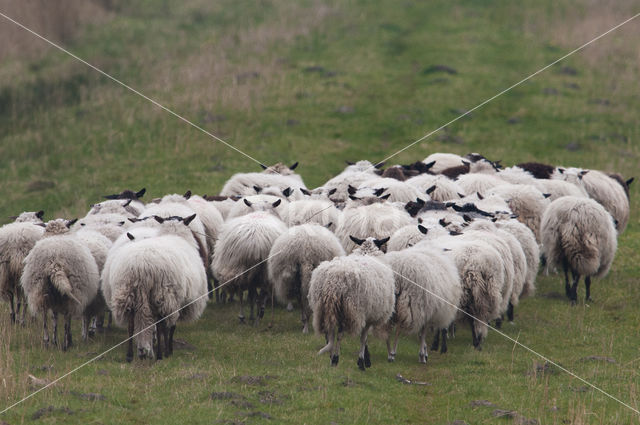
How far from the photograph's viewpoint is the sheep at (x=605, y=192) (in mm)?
21312

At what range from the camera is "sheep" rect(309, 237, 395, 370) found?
38.7 ft

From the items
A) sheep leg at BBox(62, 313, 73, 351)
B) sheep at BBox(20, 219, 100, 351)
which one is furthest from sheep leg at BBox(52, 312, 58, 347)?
sheep leg at BBox(62, 313, 73, 351)

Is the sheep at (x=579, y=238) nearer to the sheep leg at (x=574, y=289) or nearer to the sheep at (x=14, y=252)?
the sheep leg at (x=574, y=289)

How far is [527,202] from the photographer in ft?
61.1

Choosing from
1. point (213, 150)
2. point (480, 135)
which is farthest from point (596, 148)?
point (213, 150)

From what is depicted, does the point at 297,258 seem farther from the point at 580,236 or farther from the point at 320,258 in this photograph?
the point at 580,236

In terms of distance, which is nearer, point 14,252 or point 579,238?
point 14,252

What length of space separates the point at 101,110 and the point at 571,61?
23.8 metres

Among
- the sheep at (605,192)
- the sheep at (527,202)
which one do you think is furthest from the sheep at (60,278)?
the sheep at (605,192)

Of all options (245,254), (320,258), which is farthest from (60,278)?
(320,258)

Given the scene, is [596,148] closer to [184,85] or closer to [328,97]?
[328,97]

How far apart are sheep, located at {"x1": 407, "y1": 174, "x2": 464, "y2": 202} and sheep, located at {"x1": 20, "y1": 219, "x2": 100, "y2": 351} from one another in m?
9.11

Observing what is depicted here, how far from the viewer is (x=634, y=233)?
23.2 m

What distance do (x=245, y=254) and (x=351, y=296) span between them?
3.45m
